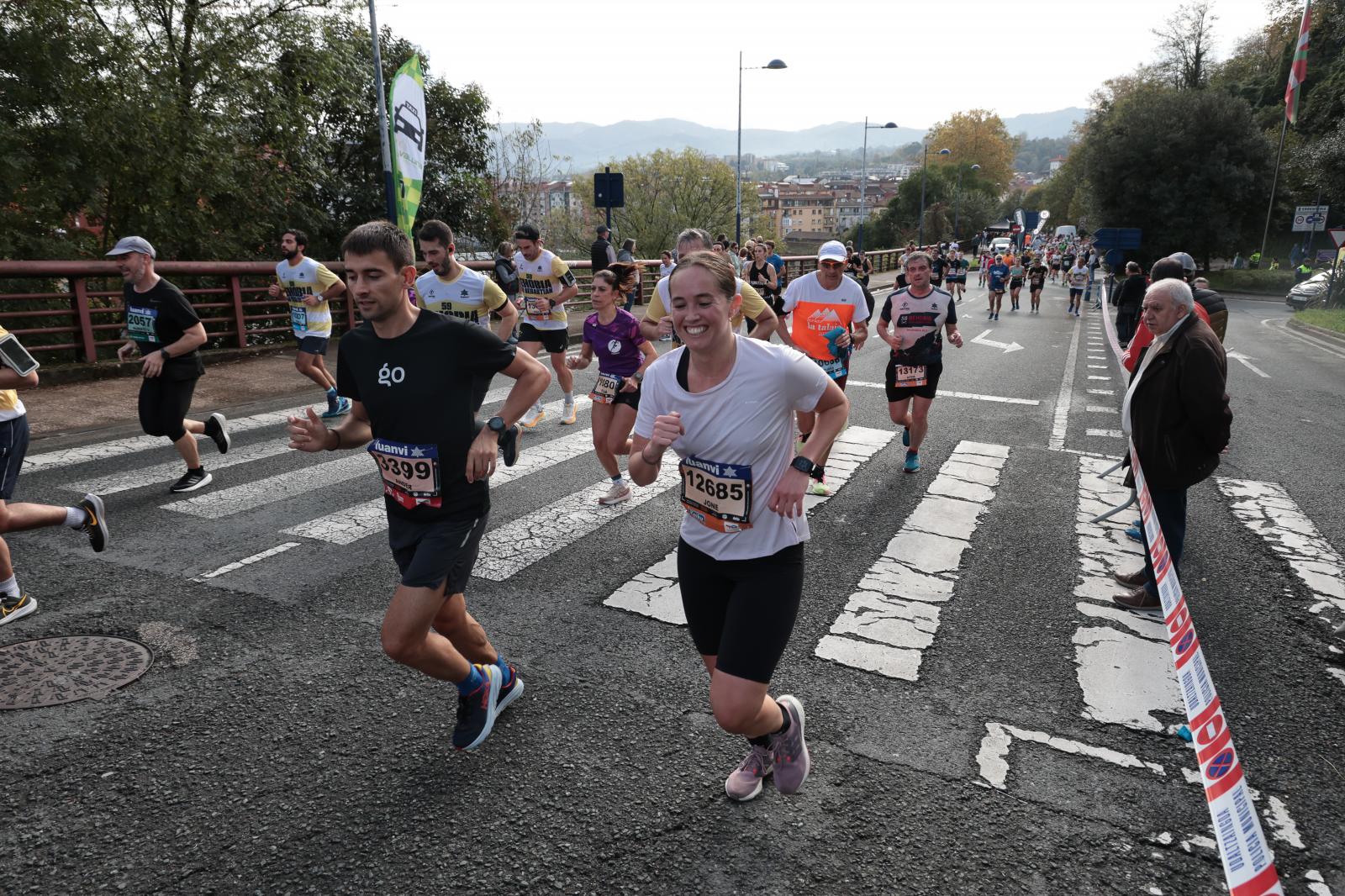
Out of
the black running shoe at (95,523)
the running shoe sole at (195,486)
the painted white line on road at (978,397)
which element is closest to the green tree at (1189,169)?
the painted white line on road at (978,397)

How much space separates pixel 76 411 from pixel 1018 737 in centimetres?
1026

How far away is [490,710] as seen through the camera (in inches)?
133

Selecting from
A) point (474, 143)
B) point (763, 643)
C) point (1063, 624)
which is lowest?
point (1063, 624)

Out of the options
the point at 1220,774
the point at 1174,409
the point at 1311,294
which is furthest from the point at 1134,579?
the point at 1311,294

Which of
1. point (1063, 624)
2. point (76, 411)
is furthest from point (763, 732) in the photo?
point (76, 411)

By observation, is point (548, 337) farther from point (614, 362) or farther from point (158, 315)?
point (158, 315)

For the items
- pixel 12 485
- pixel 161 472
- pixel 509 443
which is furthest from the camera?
pixel 161 472

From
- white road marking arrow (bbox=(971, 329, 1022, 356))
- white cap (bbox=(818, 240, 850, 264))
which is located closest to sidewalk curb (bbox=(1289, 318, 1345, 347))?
white road marking arrow (bbox=(971, 329, 1022, 356))

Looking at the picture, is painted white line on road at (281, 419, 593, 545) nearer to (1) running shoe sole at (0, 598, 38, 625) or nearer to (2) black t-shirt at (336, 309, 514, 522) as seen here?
(1) running shoe sole at (0, 598, 38, 625)

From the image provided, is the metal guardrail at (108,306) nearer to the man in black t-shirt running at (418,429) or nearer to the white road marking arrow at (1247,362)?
the man in black t-shirt running at (418,429)

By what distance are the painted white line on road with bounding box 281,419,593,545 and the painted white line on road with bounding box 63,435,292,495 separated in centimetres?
196

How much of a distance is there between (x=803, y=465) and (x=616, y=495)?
160 inches

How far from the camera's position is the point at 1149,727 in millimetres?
3535

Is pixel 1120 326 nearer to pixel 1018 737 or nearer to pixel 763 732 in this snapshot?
pixel 1018 737
